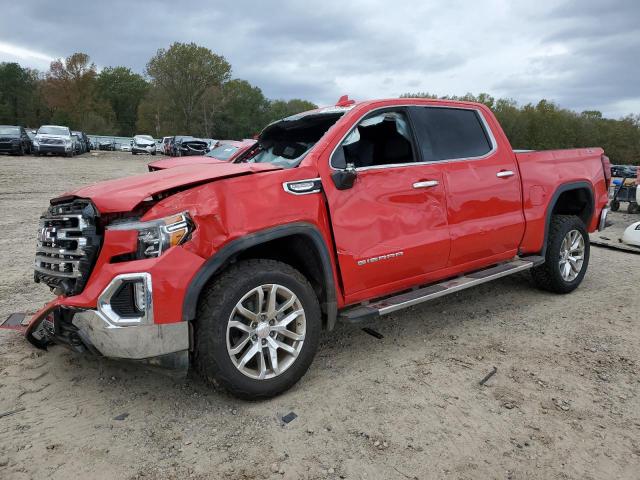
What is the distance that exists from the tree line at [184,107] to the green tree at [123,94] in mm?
175

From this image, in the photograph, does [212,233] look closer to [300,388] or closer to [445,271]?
[300,388]

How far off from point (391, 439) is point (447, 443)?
0.99 ft

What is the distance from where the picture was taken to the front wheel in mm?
2842

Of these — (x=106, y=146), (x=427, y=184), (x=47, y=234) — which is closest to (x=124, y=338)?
(x=47, y=234)

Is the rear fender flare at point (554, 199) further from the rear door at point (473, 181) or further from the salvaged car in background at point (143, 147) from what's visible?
the salvaged car in background at point (143, 147)

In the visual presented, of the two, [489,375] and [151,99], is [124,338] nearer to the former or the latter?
[489,375]

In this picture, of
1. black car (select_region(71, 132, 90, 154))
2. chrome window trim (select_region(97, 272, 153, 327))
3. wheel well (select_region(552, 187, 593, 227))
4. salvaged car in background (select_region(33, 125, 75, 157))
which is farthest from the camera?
black car (select_region(71, 132, 90, 154))

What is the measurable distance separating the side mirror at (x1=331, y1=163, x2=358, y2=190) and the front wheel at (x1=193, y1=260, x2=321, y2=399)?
0.67 metres

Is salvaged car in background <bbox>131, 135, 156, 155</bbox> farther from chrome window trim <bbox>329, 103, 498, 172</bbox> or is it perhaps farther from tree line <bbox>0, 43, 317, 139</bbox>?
chrome window trim <bbox>329, 103, 498, 172</bbox>

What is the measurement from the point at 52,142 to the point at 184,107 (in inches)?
1504

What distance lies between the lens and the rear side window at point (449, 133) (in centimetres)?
399

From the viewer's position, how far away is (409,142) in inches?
154

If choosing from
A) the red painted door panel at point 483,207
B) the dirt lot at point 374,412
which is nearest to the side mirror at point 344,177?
the red painted door panel at point 483,207

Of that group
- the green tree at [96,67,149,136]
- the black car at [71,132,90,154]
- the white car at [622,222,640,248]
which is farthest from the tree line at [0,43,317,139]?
the white car at [622,222,640,248]
